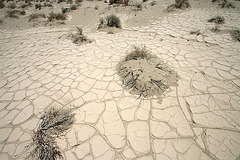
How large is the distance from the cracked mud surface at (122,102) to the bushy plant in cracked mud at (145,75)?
0.14m

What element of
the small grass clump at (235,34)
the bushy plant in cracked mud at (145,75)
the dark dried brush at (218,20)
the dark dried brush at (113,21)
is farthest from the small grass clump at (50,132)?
the dark dried brush at (218,20)

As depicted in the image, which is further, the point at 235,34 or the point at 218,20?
the point at 218,20

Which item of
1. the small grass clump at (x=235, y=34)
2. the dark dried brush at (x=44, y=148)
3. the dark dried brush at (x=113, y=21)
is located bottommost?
the dark dried brush at (x=44, y=148)

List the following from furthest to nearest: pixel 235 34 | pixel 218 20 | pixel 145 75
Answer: pixel 218 20 < pixel 235 34 < pixel 145 75

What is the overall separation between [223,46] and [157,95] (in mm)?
3043

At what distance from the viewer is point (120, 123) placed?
1.76m

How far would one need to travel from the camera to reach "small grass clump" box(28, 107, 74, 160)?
1.44 m

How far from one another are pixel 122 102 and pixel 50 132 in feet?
3.88

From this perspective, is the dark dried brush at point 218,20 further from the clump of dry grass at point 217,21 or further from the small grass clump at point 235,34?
the small grass clump at point 235,34

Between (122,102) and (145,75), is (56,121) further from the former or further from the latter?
(145,75)

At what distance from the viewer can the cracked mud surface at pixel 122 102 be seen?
152 cm

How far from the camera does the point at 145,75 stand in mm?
2293

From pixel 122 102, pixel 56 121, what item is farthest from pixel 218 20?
pixel 56 121

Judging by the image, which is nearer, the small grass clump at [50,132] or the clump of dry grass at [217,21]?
the small grass clump at [50,132]
